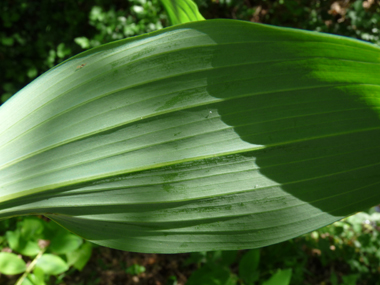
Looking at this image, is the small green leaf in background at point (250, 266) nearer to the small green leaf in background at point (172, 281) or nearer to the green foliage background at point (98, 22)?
the small green leaf in background at point (172, 281)

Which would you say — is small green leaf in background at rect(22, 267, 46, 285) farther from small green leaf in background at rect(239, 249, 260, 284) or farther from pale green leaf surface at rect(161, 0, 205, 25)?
pale green leaf surface at rect(161, 0, 205, 25)

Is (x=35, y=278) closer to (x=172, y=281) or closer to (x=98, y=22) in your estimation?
(x=172, y=281)

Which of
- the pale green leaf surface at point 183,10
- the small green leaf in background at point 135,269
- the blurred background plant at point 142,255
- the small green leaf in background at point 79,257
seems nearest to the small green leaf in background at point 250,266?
the blurred background plant at point 142,255

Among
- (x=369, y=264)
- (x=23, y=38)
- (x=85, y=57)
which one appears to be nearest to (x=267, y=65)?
(x=85, y=57)

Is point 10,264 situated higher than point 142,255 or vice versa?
point 10,264

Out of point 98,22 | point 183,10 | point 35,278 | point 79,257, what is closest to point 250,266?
point 79,257

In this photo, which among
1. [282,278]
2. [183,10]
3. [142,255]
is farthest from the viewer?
[142,255]

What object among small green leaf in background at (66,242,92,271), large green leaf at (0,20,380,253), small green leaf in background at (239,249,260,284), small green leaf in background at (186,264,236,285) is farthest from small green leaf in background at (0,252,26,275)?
small green leaf in background at (239,249,260,284)
